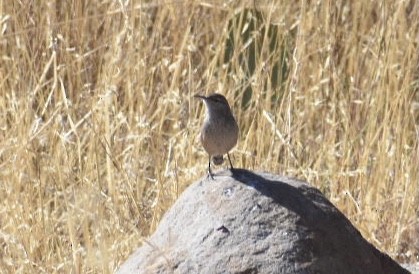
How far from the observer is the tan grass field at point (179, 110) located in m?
4.77

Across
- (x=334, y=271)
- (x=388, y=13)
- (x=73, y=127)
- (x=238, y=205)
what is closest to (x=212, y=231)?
(x=238, y=205)

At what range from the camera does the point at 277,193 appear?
353 centimetres

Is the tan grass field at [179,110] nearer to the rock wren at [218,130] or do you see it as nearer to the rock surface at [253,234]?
the rock wren at [218,130]

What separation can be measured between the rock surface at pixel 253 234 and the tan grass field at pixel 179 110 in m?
0.91

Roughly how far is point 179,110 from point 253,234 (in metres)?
1.95

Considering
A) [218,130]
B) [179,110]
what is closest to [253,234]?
[218,130]

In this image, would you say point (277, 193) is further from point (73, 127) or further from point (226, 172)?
point (73, 127)

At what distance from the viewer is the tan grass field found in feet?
15.6

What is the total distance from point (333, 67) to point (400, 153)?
57 centimetres

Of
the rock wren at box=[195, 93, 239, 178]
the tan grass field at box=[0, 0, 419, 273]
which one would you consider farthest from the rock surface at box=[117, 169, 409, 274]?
the tan grass field at box=[0, 0, 419, 273]

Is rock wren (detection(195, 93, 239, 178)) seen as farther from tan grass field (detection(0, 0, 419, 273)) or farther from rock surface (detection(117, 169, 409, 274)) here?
tan grass field (detection(0, 0, 419, 273))

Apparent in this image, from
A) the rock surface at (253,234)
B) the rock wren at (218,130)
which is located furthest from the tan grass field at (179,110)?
the rock surface at (253,234)

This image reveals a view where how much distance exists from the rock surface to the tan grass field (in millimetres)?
906

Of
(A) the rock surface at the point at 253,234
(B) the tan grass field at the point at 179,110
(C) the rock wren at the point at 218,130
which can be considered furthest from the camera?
(B) the tan grass field at the point at 179,110
